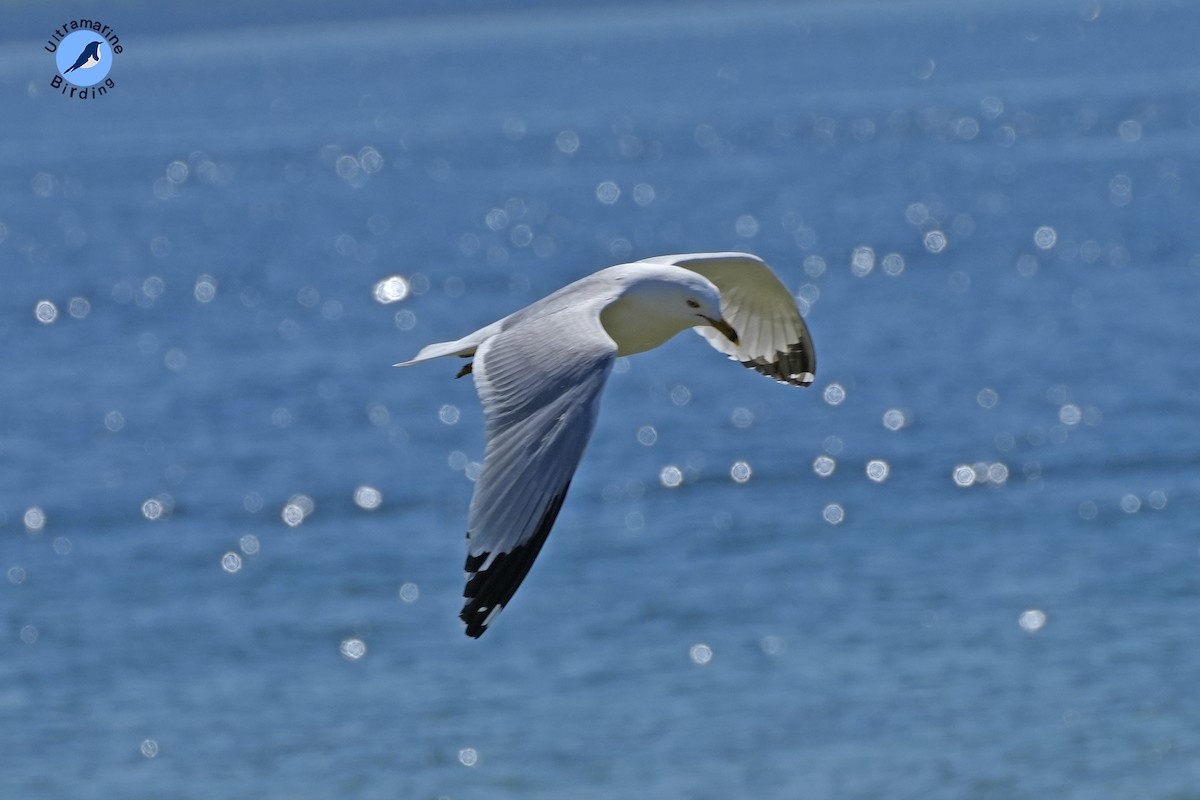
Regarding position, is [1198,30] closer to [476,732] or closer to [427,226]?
[427,226]

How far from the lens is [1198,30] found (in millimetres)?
111375

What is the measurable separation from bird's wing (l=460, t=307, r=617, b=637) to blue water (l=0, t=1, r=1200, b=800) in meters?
8.13

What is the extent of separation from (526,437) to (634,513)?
14782 millimetres

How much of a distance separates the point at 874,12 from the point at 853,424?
575 ft

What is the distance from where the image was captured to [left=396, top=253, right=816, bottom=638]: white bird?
7.54 m

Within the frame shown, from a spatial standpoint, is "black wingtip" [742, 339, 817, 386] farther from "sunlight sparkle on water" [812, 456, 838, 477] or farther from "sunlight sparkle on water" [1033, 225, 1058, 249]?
"sunlight sparkle on water" [1033, 225, 1058, 249]

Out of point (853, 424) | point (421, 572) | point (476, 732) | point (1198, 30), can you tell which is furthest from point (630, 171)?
point (1198, 30)

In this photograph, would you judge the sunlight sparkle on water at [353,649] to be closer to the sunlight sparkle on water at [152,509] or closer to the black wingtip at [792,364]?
the sunlight sparkle on water at [152,509]

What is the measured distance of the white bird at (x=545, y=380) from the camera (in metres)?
7.54

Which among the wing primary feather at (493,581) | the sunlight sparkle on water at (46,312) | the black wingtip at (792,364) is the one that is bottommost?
the wing primary feather at (493,581)

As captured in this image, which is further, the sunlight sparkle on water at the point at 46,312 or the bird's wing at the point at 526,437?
the sunlight sparkle on water at the point at 46,312

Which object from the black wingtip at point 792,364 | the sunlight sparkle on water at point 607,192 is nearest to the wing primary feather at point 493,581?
the black wingtip at point 792,364

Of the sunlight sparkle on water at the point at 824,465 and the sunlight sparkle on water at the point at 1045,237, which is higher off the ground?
the sunlight sparkle on water at the point at 1045,237

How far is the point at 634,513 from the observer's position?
22.7 metres
